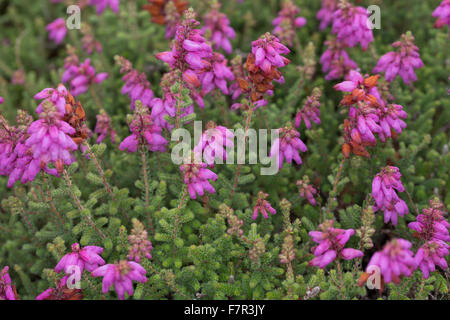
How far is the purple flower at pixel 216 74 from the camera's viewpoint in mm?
3750

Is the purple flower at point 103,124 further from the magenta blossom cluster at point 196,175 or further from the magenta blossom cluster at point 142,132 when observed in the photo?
the magenta blossom cluster at point 196,175

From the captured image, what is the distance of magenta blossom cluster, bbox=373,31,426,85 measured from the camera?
391 cm

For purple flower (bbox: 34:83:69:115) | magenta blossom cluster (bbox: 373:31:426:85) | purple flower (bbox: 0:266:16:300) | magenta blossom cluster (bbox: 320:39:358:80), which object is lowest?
purple flower (bbox: 0:266:16:300)

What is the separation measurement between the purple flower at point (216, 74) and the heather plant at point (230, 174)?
16mm

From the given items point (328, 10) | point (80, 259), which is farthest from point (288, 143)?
point (328, 10)

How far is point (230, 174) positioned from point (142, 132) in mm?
1214

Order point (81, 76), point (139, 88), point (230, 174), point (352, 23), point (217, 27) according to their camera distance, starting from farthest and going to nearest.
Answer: point (217, 27), point (81, 76), point (230, 174), point (352, 23), point (139, 88)

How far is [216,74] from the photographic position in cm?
375

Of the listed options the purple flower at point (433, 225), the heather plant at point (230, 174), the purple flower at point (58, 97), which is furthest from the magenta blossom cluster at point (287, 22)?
the purple flower at point (58, 97)

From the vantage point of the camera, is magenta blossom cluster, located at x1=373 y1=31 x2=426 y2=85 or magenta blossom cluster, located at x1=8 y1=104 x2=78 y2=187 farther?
magenta blossom cluster, located at x1=373 y1=31 x2=426 y2=85

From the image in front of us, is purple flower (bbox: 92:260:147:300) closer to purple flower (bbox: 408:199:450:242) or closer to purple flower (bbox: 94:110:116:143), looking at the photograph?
purple flower (bbox: 94:110:116:143)

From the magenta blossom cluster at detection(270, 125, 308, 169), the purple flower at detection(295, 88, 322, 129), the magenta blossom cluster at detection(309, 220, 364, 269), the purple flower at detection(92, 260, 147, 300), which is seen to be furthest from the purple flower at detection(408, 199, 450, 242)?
the purple flower at detection(92, 260, 147, 300)

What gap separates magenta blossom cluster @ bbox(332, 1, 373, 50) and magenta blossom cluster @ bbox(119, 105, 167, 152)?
197 cm

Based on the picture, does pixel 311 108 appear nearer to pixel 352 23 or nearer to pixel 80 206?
pixel 352 23
